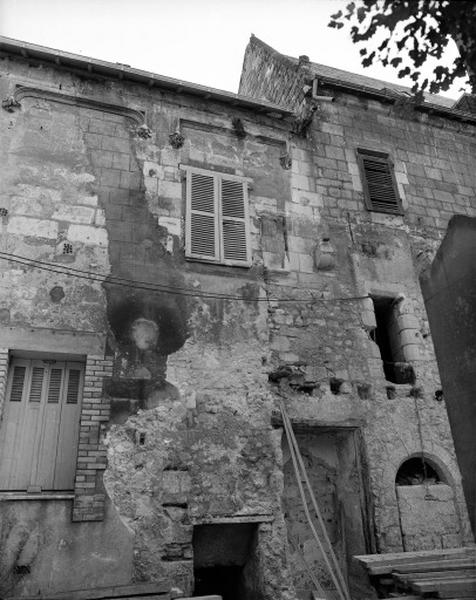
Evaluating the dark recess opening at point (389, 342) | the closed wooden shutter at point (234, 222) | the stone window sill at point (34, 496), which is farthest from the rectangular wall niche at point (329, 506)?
the stone window sill at point (34, 496)

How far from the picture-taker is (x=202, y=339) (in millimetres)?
6836

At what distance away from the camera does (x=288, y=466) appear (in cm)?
686

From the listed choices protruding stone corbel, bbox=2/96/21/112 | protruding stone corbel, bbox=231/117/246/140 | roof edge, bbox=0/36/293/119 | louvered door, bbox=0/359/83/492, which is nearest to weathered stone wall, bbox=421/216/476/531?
louvered door, bbox=0/359/83/492

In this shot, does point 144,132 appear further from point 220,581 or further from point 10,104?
point 220,581

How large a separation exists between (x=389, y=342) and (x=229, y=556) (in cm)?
394

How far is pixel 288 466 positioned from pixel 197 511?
4.89 feet

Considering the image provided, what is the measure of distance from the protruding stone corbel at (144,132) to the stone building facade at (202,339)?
5 centimetres

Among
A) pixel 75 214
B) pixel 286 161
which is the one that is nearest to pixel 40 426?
pixel 75 214

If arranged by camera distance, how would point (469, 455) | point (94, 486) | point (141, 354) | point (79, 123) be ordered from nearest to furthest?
point (469, 455), point (94, 486), point (141, 354), point (79, 123)

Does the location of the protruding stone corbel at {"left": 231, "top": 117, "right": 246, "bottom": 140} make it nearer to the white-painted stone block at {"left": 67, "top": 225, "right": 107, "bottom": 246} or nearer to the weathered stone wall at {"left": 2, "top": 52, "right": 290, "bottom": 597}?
the weathered stone wall at {"left": 2, "top": 52, "right": 290, "bottom": 597}

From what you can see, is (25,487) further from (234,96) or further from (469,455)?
(234,96)

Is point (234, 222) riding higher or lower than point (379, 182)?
lower

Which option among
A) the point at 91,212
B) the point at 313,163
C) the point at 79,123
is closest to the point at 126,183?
the point at 91,212

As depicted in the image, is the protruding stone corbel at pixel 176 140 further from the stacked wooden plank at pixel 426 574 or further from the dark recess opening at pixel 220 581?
the stacked wooden plank at pixel 426 574
